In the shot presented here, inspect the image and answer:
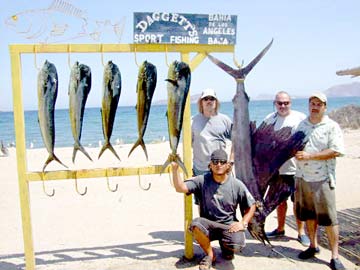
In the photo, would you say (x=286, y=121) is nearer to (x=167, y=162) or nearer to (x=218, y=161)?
(x=218, y=161)

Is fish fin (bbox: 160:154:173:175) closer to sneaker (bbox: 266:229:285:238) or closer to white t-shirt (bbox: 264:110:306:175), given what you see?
white t-shirt (bbox: 264:110:306:175)

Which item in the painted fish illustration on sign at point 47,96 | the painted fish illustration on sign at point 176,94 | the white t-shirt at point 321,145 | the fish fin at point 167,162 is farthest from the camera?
the white t-shirt at point 321,145

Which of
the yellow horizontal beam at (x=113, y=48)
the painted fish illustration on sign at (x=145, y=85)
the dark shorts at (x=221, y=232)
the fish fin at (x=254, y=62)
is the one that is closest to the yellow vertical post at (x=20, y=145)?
the yellow horizontal beam at (x=113, y=48)

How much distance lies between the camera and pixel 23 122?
11.5 ft

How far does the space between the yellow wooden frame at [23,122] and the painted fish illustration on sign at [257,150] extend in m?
0.21

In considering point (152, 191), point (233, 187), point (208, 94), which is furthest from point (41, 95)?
point (152, 191)

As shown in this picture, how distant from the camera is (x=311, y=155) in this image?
3.61 metres

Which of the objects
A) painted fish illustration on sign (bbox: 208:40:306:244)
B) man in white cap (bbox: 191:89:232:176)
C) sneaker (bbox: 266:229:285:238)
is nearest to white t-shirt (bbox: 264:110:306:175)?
painted fish illustration on sign (bbox: 208:40:306:244)

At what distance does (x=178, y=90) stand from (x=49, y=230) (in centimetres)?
269

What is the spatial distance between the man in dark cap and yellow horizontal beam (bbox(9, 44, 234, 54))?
90 centimetres

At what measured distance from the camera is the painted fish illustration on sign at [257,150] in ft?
12.2

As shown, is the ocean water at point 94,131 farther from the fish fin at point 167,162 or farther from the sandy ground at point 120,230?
the sandy ground at point 120,230

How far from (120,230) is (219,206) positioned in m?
1.75

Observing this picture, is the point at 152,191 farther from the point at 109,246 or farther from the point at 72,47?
the point at 72,47
